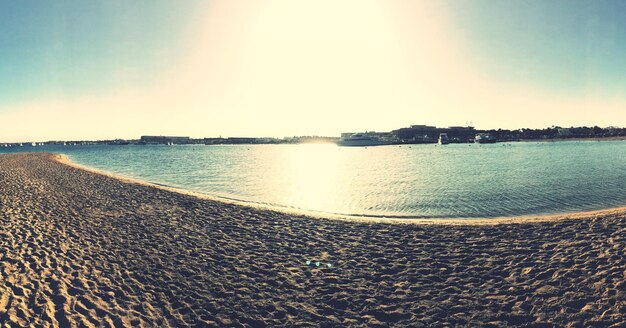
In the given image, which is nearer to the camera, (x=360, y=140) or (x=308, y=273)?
(x=308, y=273)

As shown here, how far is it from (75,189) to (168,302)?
25355mm

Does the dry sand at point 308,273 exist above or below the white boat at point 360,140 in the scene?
below

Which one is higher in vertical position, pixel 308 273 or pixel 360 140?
pixel 360 140

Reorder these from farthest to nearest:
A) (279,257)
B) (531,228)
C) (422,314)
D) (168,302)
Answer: (531,228), (279,257), (168,302), (422,314)

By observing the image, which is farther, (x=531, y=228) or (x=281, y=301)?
(x=531, y=228)

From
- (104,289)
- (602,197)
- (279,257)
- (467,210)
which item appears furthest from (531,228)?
(104,289)

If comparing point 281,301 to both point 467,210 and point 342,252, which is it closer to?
point 342,252

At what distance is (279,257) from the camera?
12102 mm

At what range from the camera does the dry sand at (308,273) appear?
313 inches

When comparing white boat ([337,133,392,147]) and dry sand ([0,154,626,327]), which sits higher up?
white boat ([337,133,392,147])

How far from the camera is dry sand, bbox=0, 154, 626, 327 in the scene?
7.95 metres

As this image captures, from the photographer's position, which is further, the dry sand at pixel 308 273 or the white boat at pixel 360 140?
the white boat at pixel 360 140

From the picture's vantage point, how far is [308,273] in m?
10.6

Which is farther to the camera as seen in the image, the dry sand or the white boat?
the white boat
